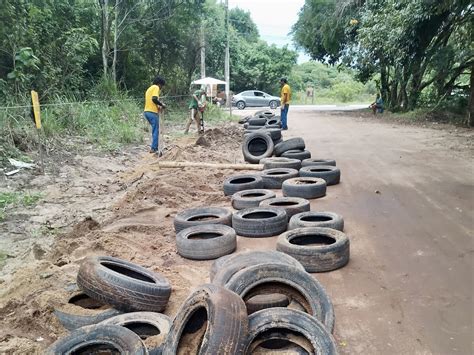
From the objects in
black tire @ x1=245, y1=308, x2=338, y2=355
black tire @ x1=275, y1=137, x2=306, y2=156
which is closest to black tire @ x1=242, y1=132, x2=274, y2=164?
black tire @ x1=275, y1=137, x2=306, y2=156

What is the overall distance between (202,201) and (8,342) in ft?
15.5

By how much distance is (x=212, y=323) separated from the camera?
2.81 metres

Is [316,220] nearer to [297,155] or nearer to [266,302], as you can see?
[266,302]

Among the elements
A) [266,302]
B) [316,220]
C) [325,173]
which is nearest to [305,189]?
[325,173]

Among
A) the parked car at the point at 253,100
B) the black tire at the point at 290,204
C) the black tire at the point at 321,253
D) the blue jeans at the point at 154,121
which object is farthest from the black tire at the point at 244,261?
the parked car at the point at 253,100

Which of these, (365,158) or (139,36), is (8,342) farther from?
(139,36)

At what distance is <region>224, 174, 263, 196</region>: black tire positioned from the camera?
8008 millimetres

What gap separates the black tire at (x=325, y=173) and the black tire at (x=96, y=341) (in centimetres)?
608

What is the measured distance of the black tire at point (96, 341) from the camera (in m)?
3.08

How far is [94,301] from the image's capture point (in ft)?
13.6

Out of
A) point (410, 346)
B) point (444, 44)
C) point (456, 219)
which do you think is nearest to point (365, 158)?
point (456, 219)

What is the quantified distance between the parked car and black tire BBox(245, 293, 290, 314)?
113ft

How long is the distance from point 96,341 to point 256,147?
30.2 feet

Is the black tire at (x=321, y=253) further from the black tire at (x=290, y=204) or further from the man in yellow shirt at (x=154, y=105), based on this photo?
the man in yellow shirt at (x=154, y=105)
